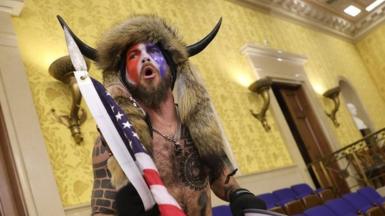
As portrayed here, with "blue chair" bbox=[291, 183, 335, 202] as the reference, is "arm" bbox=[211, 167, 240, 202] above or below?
above

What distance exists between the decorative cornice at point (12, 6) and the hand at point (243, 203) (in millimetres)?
3680

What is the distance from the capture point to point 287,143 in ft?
23.6

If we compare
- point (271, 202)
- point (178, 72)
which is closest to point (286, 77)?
point (271, 202)

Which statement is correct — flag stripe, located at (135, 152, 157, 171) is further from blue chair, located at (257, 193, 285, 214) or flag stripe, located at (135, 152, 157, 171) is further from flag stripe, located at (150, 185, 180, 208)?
blue chair, located at (257, 193, 285, 214)

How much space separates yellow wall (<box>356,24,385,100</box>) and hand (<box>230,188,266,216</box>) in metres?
13.0

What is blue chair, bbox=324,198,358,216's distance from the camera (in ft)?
13.3

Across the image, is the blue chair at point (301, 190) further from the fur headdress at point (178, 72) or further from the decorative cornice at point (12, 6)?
the fur headdress at point (178, 72)

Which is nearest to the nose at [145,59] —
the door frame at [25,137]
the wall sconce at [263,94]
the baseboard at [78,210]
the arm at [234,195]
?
the arm at [234,195]

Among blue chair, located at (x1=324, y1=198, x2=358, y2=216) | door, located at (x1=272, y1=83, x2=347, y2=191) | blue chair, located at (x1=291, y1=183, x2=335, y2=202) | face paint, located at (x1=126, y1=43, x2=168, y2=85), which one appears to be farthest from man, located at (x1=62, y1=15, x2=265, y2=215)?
door, located at (x1=272, y1=83, x2=347, y2=191)

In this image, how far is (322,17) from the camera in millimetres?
11438

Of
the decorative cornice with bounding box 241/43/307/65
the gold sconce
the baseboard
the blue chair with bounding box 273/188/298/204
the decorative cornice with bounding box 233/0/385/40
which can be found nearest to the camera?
the baseboard

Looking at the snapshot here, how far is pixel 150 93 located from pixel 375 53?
13.4 m

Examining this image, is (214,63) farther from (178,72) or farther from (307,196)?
(178,72)

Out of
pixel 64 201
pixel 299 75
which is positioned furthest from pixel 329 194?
pixel 64 201
